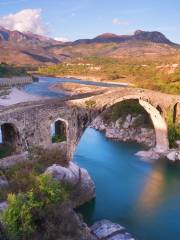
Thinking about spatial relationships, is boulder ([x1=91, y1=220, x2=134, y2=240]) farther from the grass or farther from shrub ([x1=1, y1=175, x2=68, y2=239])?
the grass

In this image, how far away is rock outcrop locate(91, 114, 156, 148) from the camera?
34.5 m

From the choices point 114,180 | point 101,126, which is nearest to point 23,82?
point 101,126

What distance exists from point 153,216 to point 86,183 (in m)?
4.28

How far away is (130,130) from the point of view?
119ft

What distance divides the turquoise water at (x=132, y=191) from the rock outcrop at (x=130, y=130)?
1.39 metres

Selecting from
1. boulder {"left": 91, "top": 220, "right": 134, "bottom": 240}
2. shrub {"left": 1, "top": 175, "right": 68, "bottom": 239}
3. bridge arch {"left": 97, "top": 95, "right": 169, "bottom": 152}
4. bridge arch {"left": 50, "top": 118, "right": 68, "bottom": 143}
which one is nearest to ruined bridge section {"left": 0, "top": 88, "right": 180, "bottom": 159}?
bridge arch {"left": 50, "top": 118, "right": 68, "bottom": 143}

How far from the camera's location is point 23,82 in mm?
79438

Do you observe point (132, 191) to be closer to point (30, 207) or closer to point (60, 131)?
Result: point (60, 131)

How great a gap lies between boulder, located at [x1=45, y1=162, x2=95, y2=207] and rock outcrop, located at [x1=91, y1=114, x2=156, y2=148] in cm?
1346

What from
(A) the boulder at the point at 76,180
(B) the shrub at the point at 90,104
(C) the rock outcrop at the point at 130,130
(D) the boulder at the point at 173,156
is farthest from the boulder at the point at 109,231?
(C) the rock outcrop at the point at 130,130

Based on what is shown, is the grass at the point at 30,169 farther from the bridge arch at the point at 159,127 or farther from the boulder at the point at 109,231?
the bridge arch at the point at 159,127

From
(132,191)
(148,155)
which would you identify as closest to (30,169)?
(132,191)

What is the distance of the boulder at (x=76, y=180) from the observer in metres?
18.4

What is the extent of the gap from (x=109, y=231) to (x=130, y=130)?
2015 cm
